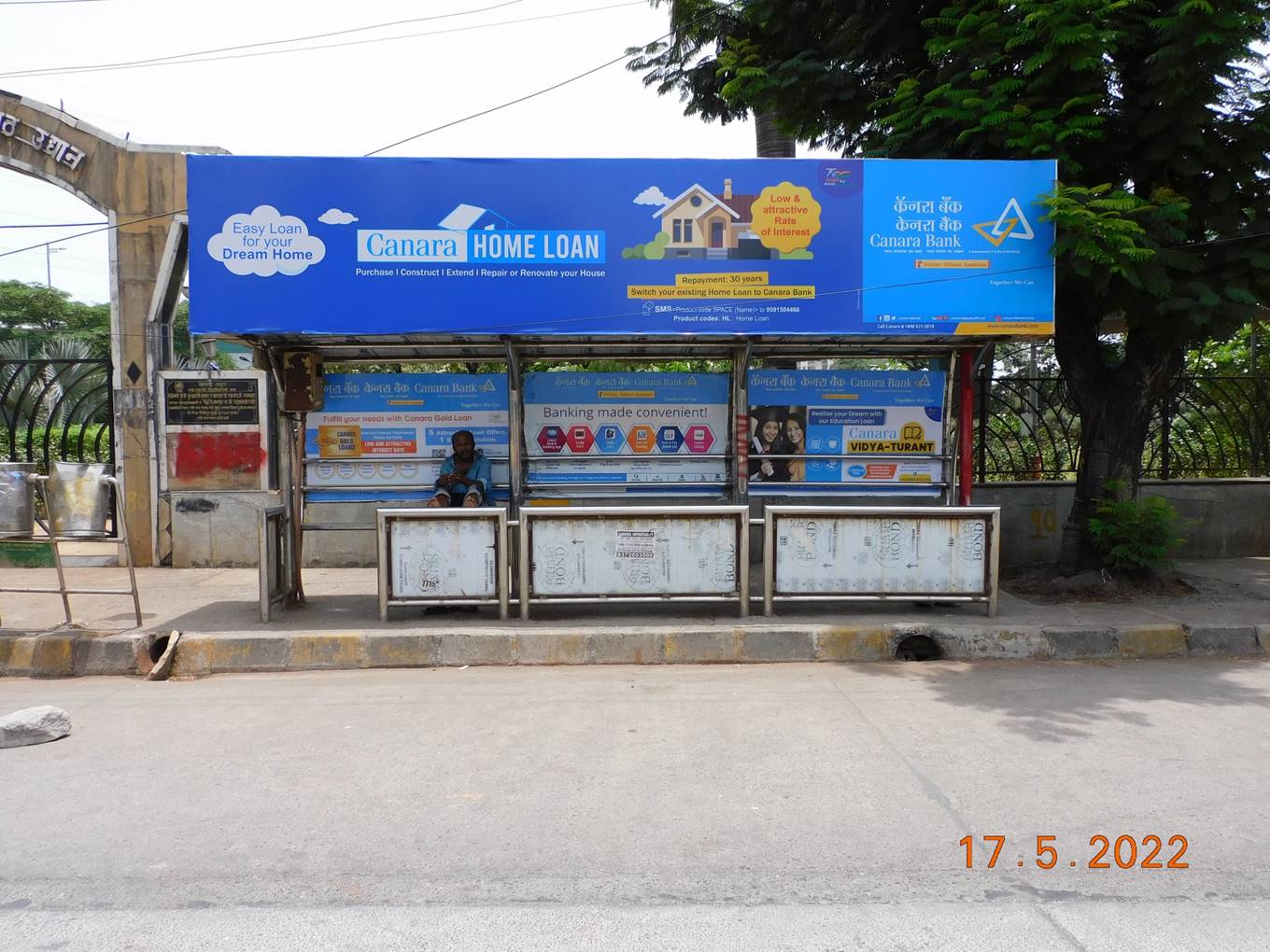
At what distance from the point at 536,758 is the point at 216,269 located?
16.9 feet

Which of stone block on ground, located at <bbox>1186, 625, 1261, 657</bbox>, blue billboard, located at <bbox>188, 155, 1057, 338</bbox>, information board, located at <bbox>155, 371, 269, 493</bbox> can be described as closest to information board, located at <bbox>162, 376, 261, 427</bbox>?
information board, located at <bbox>155, 371, 269, 493</bbox>

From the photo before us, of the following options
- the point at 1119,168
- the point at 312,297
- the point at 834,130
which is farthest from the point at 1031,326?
the point at 312,297

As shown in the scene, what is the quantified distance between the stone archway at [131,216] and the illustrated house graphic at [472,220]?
180 inches

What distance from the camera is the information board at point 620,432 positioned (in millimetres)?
8727

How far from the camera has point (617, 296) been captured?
24.6 ft

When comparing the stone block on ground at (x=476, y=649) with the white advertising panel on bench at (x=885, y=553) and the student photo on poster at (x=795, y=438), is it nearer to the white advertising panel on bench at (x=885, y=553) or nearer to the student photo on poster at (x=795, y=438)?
the white advertising panel on bench at (x=885, y=553)

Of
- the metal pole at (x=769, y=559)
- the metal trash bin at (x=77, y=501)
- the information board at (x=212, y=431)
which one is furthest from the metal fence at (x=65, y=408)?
the metal pole at (x=769, y=559)

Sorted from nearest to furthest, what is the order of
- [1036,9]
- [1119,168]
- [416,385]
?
[1036,9] < [1119,168] < [416,385]

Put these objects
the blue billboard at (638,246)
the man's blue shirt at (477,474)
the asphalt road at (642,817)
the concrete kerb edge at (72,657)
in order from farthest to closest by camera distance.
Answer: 1. the man's blue shirt at (477,474)
2. the blue billboard at (638,246)
3. the concrete kerb edge at (72,657)
4. the asphalt road at (642,817)

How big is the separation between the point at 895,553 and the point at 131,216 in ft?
30.4

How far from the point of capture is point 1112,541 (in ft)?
26.7

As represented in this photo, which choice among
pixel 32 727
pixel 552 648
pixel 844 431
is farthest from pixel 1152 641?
pixel 32 727

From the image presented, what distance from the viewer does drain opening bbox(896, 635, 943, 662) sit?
6.75 metres

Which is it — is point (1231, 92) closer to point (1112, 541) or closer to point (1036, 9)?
point (1036, 9)
